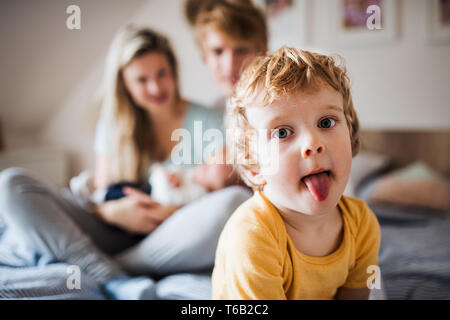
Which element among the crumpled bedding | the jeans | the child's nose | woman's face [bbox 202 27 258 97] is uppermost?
woman's face [bbox 202 27 258 97]

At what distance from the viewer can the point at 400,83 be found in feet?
3.11

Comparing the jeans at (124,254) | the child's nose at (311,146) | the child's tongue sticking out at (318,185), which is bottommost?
the jeans at (124,254)

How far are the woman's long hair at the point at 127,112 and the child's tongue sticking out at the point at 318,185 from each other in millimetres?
489

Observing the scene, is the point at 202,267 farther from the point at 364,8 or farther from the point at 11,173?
the point at 364,8

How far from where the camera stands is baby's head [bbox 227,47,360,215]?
483 millimetres

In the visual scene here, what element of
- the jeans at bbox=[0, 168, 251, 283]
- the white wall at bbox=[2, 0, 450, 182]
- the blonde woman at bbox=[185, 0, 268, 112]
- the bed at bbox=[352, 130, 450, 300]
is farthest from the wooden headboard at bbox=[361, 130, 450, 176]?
the jeans at bbox=[0, 168, 251, 283]

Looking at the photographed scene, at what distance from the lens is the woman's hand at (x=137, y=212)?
34.7 inches

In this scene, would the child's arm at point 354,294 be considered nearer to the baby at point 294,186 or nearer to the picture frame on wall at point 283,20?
the baby at point 294,186

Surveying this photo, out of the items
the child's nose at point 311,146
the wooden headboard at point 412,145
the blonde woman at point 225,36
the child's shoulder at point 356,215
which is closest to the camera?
the child's nose at point 311,146

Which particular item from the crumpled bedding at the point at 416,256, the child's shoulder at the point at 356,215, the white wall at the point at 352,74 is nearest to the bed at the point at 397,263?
the crumpled bedding at the point at 416,256

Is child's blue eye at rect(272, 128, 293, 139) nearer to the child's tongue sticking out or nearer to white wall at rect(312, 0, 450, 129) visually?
the child's tongue sticking out

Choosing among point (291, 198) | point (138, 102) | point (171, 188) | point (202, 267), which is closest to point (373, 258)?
point (291, 198)

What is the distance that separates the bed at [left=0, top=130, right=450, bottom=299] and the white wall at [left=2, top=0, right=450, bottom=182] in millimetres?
230

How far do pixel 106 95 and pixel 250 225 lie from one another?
570 millimetres
